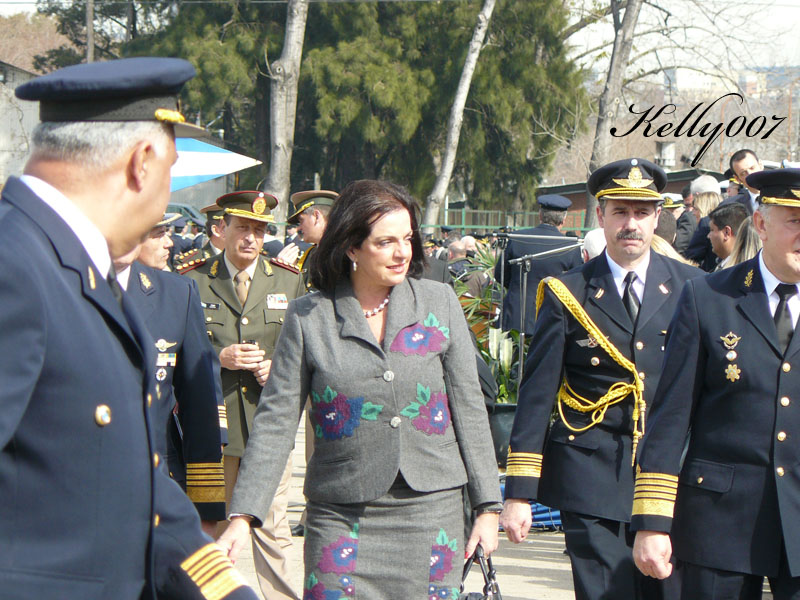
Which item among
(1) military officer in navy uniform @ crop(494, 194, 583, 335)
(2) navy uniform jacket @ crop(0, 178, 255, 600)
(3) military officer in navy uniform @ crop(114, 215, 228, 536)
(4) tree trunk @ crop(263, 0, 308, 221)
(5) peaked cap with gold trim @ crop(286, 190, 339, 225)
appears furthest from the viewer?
(4) tree trunk @ crop(263, 0, 308, 221)

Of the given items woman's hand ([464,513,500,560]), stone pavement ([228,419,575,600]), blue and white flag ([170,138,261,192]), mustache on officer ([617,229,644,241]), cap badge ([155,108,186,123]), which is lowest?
stone pavement ([228,419,575,600])

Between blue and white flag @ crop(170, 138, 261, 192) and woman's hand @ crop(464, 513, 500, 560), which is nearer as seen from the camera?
woman's hand @ crop(464, 513, 500, 560)

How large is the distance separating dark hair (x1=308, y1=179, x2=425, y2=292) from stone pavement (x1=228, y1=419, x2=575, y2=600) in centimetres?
281

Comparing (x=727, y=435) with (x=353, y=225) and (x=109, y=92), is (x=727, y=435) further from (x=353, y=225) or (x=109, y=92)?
(x=109, y=92)

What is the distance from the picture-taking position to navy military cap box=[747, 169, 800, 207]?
385 cm

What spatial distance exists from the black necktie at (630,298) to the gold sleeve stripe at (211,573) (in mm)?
2824

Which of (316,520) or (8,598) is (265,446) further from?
(8,598)

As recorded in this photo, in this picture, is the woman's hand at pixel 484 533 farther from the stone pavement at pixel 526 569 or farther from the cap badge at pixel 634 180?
the stone pavement at pixel 526 569

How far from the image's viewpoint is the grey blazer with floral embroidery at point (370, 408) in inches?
159

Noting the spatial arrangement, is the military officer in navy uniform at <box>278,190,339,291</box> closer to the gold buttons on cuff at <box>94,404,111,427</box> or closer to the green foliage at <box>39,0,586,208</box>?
the gold buttons on cuff at <box>94,404,111,427</box>

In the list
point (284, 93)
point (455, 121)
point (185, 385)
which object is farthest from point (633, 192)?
point (455, 121)

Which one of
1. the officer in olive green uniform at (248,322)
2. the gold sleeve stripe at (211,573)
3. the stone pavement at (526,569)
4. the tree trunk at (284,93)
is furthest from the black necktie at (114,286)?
the tree trunk at (284,93)

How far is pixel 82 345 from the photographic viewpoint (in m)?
2.15

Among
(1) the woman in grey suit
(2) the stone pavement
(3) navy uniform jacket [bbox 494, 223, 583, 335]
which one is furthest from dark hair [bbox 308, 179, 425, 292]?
(3) navy uniform jacket [bbox 494, 223, 583, 335]
